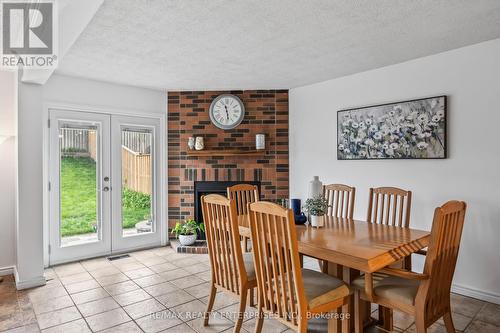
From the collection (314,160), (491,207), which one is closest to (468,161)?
(491,207)

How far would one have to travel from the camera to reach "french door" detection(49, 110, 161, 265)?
3795 mm

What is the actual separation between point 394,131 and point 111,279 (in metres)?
3.47

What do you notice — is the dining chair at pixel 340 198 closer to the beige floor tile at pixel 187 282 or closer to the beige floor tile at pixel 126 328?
the beige floor tile at pixel 187 282

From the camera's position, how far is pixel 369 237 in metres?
2.16

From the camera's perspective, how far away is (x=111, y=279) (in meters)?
3.32

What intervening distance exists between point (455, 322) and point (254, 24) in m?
2.82

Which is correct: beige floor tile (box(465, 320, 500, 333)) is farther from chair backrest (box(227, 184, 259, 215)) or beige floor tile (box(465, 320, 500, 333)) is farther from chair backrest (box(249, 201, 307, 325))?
chair backrest (box(227, 184, 259, 215))

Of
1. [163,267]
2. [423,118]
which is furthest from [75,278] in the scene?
[423,118]

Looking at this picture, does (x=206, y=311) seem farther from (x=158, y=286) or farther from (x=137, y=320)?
(x=158, y=286)

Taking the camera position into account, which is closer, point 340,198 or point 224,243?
point 224,243

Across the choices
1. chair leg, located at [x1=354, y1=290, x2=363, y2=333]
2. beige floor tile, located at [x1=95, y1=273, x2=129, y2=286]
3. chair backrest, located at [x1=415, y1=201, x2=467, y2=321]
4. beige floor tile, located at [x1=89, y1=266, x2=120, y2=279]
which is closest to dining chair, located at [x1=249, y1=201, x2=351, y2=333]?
chair leg, located at [x1=354, y1=290, x2=363, y2=333]

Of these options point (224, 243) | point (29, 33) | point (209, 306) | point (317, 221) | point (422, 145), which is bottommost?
point (209, 306)

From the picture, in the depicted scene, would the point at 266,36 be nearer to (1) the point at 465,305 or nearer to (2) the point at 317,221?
(2) the point at 317,221

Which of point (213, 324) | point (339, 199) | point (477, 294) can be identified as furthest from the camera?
point (339, 199)
